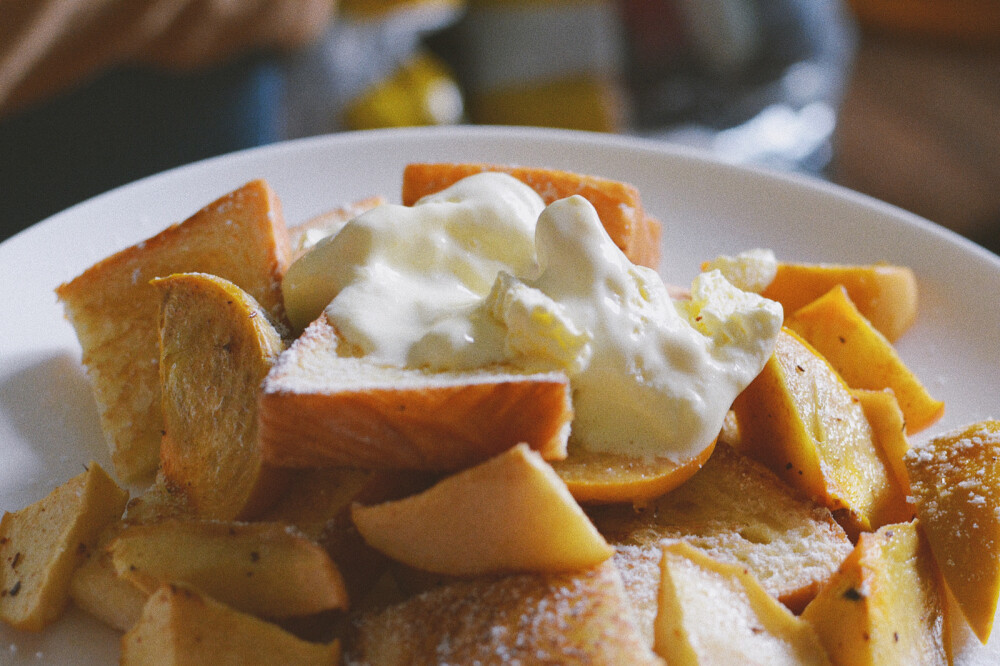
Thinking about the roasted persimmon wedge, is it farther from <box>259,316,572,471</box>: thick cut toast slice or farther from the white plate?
the white plate

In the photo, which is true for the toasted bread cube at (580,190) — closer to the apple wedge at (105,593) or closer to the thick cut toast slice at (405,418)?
the thick cut toast slice at (405,418)

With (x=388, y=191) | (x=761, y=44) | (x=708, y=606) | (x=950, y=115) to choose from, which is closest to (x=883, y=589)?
(x=708, y=606)

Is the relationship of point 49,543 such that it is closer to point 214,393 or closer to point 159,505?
point 159,505

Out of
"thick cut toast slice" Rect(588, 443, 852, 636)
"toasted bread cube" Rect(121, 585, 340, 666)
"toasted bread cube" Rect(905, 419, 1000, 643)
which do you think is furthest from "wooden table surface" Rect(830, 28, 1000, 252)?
"toasted bread cube" Rect(121, 585, 340, 666)

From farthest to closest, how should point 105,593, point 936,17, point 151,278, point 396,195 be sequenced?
1. point 936,17
2. point 396,195
3. point 151,278
4. point 105,593

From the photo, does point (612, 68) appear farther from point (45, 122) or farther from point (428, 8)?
point (45, 122)

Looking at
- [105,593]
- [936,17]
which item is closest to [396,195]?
[105,593]
